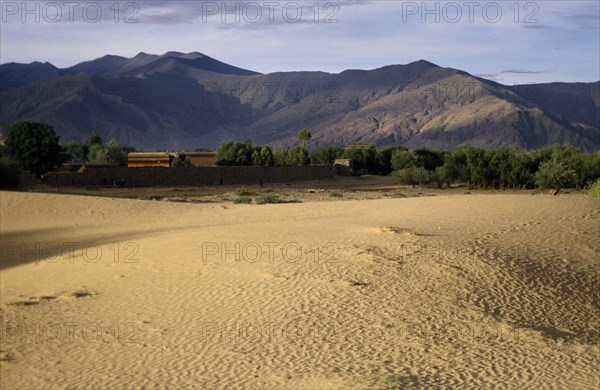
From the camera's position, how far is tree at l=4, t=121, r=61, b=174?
182ft

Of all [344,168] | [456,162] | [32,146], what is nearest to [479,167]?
[456,162]

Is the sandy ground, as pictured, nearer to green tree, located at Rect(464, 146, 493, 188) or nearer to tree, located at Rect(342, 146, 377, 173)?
green tree, located at Rect(464, 146, 493, 188)

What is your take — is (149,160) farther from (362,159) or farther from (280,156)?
(362,159)

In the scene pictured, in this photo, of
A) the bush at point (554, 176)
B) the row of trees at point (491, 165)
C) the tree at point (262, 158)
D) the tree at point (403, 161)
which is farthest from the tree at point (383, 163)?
the bush at point (554, 176)

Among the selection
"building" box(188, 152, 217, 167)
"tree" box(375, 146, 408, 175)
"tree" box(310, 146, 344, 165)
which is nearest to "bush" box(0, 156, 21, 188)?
"building" box(188, 152, 217, 167)

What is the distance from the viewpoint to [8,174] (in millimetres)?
37875

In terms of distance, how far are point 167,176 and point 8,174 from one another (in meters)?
14.0

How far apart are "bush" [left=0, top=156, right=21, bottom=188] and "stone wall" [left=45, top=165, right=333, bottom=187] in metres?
7.18

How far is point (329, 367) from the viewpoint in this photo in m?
9.68

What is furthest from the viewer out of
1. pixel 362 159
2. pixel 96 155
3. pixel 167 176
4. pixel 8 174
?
pixel 96 155

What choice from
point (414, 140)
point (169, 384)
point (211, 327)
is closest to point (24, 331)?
point (211, 327)

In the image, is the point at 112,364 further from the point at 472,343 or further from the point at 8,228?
the point at 8,228

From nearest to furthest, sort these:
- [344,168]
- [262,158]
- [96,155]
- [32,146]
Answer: [32,146] → [262,158] → [344,168] → [96,155]

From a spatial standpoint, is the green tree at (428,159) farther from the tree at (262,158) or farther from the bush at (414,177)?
the tree at (262,158)
